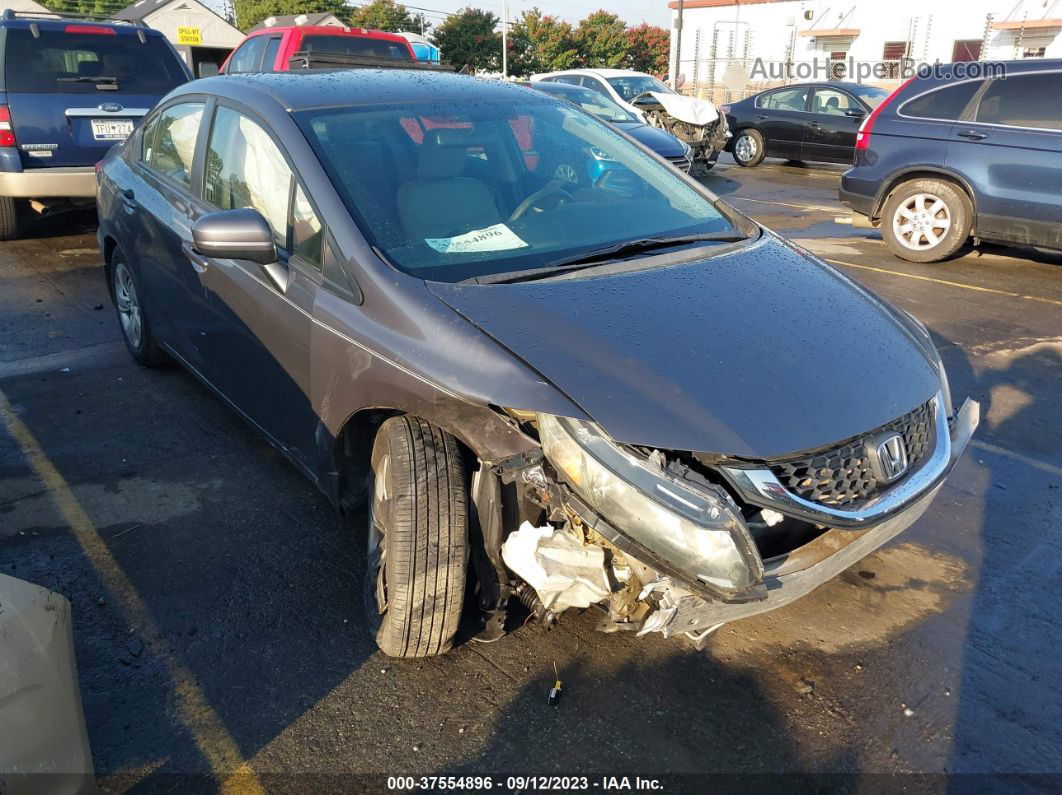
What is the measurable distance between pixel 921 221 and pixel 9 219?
874 cm

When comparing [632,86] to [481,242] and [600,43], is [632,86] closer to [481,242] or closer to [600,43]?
[481,242]

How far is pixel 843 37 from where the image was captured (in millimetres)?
38500

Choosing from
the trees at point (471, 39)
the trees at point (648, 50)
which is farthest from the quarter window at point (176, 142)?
the trees at point (648, 50)

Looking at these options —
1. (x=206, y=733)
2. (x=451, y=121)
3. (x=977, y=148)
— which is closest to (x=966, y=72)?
(x=977, y=148)

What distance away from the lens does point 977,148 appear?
7367mm

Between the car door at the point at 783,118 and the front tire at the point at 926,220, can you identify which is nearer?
the front tire at the point at 926,220

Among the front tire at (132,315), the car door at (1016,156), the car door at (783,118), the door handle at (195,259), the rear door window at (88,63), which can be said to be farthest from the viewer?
the car door at (783,118)

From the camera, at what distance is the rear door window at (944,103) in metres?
7.52

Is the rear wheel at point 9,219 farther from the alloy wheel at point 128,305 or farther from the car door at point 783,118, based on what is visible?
the car door at point 783,118

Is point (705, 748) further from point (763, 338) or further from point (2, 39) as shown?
point (2, 39)

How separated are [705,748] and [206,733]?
1431 millimetres

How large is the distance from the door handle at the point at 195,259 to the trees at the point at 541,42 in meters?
50.0

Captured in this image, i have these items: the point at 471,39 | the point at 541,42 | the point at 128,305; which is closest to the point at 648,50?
the point at 541,42

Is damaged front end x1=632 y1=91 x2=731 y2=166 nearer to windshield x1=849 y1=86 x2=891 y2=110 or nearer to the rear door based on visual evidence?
windshield x1=849 y1=86 x2=891 y2=110
